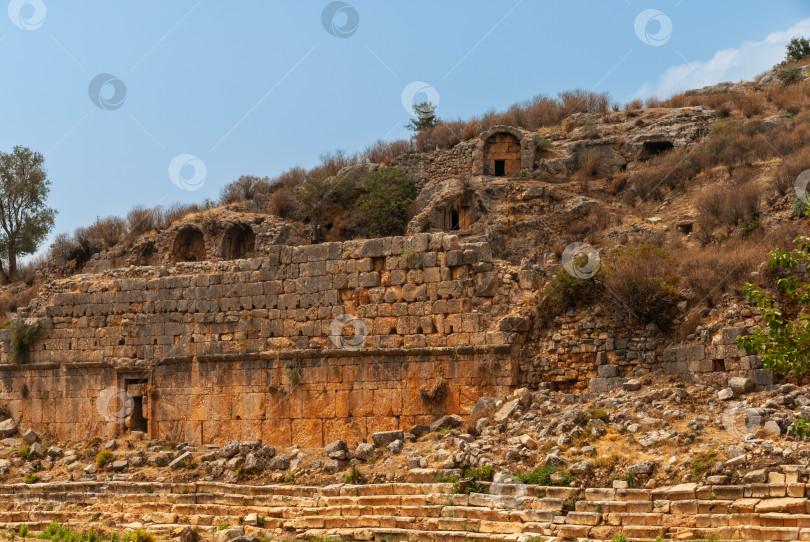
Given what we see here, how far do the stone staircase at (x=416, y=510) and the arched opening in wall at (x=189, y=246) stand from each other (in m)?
14.5

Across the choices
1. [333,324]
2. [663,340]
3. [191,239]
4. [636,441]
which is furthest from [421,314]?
[191,239]

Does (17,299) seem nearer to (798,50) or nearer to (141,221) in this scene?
(141,221)

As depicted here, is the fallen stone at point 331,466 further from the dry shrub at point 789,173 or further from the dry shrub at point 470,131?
the dry shrub at point 470,131

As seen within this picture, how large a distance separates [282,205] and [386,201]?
422 cm

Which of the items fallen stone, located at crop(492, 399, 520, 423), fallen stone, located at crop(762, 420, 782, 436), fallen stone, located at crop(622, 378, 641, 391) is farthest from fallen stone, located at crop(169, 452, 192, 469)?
fallen stone, located at crop(762, 420, 782, 436)

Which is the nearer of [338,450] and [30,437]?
[338,450]

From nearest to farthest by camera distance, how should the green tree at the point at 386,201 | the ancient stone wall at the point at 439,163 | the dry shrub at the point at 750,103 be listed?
1. the dry shrub at the point at 750,103
2. the green tree at the point at 386,201
3. the ancient stone wall at the point at 439,163

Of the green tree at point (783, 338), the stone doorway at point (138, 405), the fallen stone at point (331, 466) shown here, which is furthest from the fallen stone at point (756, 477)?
the stone doorway at point (138, 405)

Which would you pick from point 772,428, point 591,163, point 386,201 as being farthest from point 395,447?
point 386,201

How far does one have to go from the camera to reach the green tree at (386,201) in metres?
27.9

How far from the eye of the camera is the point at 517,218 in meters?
24.6

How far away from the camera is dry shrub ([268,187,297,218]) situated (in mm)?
30672

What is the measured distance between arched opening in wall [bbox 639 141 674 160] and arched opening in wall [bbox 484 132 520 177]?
11.9 feet

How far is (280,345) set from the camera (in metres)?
16.7
